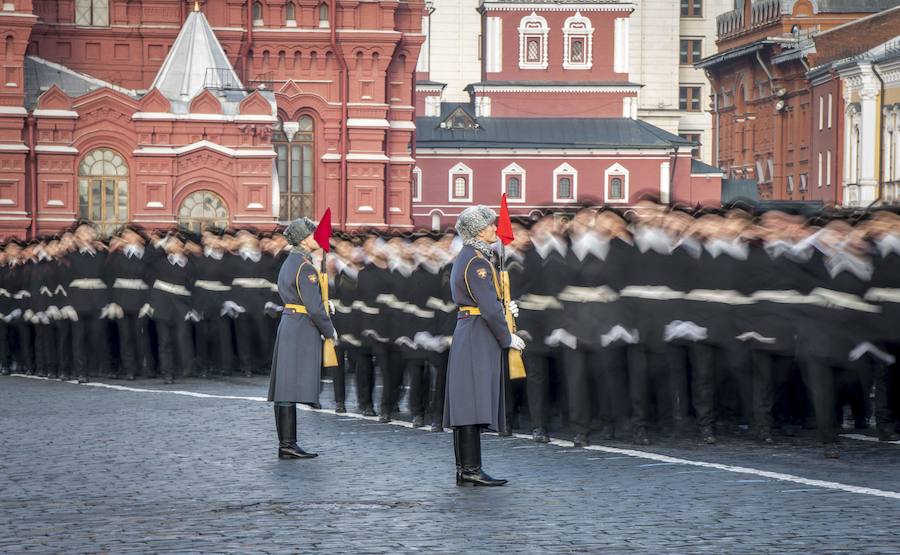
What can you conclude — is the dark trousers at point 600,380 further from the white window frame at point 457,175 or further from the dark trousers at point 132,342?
the white window frame at point 457,175

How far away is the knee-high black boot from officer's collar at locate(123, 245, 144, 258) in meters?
9.03

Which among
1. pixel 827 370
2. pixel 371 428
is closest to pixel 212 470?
pixel 371 428

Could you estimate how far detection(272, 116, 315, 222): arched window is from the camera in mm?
52125

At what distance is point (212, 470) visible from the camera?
12695mm

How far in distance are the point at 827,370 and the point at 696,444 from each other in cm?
119

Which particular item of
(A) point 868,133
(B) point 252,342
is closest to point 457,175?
(A) point 868,133

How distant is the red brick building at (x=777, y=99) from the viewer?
230 ft

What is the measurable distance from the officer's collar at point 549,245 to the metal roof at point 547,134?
64607mm

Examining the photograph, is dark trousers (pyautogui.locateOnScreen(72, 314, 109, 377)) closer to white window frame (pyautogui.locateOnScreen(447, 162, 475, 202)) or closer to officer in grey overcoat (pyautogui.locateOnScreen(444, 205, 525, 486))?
officer in grey overcoat (pyautogui.locateOnScreen(444, 205, 525, 486))

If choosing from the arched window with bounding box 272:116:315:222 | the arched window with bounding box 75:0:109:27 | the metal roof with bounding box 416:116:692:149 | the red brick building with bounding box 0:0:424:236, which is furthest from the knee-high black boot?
the metal roof with bounding box 416:116:692:149

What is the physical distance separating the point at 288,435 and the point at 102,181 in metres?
35.2

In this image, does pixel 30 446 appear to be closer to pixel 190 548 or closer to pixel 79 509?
pixel 79 509

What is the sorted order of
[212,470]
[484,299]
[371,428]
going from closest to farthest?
[484,299]
[212,470]
[371,428]

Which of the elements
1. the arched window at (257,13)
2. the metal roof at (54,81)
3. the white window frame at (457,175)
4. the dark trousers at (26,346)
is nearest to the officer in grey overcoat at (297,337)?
the dark trousers at (26,346)
